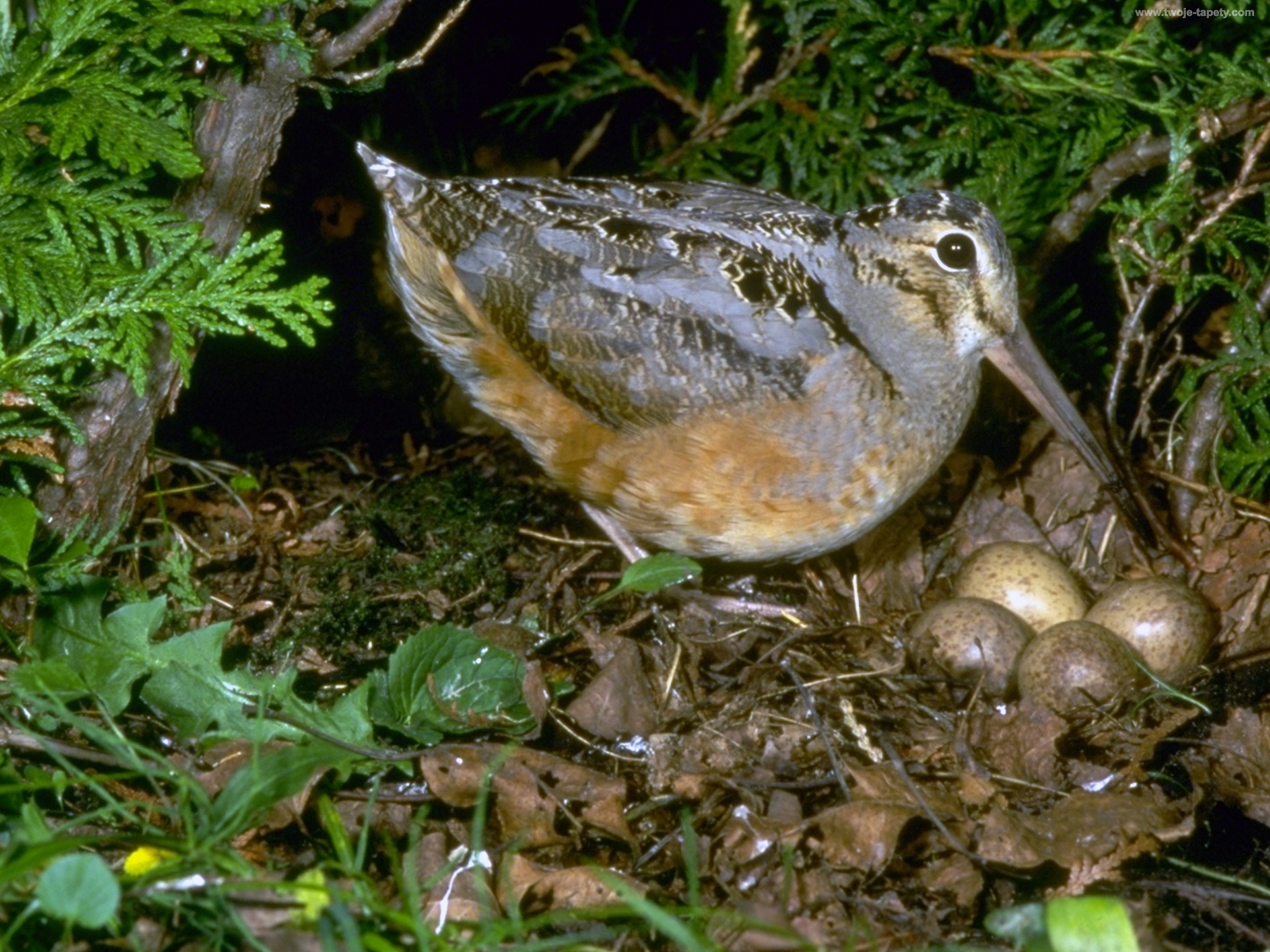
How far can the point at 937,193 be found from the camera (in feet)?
10.8

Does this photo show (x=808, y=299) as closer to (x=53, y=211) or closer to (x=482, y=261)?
(x=482, y=261)

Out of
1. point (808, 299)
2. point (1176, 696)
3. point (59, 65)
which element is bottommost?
point (1176, 696)

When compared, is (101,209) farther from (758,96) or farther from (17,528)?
(758,96)

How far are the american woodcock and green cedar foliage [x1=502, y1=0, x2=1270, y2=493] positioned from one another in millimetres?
472

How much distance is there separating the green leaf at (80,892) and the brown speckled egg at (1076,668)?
6.41 ft

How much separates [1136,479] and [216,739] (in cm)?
240

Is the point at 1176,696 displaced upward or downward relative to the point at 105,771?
downward

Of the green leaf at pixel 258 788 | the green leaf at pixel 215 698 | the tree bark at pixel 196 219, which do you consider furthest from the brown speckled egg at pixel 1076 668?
the tree bark at pixel 196 219

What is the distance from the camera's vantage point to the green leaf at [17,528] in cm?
285

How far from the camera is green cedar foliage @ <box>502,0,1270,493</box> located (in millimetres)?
3520

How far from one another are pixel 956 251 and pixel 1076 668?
3.18ft

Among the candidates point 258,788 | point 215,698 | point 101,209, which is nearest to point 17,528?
point 215,698

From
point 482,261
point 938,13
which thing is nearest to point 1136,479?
point 938,13

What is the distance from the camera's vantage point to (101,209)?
116 inches
